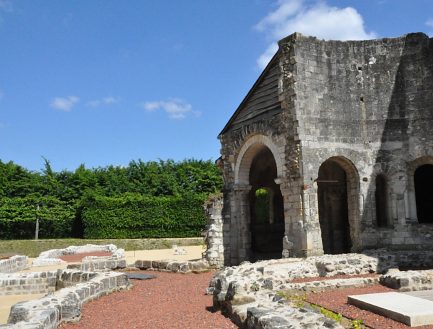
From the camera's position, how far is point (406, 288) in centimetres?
853

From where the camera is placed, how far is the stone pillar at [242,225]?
1526 cm

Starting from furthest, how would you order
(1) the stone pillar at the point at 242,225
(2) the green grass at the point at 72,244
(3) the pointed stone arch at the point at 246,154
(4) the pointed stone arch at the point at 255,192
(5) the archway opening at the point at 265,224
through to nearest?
(2) the green grass at the point at 72,244 → (5) the archway opening at the point at 265,224 → (1) the stone pillar at the point at 242,225 → (4) the pointed stone arch at the point at 255,192 → (3) the pointed stone arch at the point at 246,154

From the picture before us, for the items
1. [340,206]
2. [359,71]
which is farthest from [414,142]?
[340,206]

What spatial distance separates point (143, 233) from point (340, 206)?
16.3m

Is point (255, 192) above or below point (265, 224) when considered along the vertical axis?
above

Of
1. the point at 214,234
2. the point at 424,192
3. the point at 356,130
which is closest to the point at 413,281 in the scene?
the point at 356,130

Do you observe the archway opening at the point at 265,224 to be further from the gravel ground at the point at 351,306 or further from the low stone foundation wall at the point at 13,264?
the low stone foundation wall at the point at 13,264

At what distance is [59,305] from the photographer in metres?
7.23

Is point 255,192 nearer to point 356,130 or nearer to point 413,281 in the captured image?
point 356,130

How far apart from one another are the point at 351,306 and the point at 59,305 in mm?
4826

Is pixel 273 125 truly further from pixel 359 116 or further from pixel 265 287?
pixel 265 287

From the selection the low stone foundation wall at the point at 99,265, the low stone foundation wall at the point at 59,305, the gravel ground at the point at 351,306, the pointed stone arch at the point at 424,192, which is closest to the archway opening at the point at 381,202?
the pointed stone arch at the point at 424,192

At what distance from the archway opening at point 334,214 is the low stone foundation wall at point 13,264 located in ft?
37.7

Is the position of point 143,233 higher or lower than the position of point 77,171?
lower
